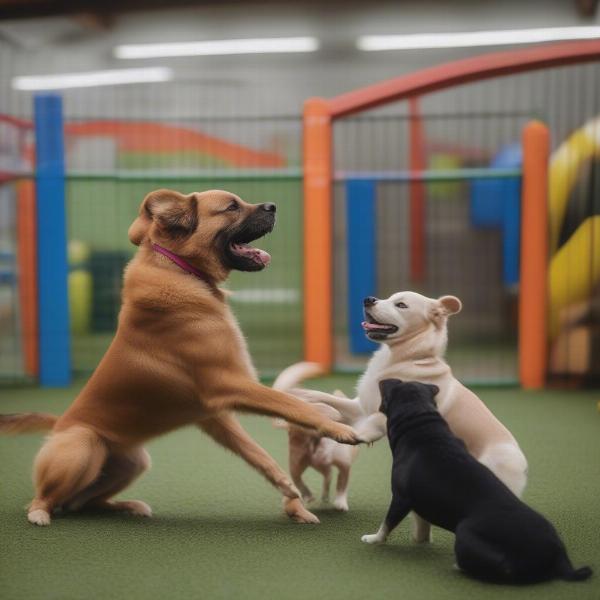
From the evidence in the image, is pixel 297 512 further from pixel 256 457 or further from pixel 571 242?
pixel 571 242

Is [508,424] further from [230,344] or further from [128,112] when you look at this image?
[128,112]

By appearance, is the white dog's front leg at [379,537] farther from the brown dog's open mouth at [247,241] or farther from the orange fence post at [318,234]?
the orange fence post at [318,234]

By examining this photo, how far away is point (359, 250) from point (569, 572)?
4.86 metres

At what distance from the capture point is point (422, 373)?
9.91 ft

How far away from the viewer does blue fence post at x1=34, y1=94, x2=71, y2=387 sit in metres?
6.40

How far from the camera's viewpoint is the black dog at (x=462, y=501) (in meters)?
2.43

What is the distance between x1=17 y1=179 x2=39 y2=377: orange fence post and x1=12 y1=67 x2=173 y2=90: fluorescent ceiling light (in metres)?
7.17

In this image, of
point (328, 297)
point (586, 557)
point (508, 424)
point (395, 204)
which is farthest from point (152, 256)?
point (395, 204)

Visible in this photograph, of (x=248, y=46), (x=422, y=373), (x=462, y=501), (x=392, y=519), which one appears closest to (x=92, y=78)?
(x=248, y=46)

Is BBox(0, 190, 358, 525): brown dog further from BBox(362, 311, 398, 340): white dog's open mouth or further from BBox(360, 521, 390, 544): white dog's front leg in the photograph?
BBox(362, 311, 398, 340): white dog's open mouth

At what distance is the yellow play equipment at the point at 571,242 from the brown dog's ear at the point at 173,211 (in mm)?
3866

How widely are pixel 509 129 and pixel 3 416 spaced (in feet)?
29.6

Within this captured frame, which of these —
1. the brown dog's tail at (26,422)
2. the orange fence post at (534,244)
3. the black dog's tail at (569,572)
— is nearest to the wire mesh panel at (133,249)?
the orange fence post at (534,244)

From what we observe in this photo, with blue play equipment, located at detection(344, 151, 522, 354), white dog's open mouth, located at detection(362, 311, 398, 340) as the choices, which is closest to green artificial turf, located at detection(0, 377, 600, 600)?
white dog's open mouth, located at detection(362, 311, 398, 340)
